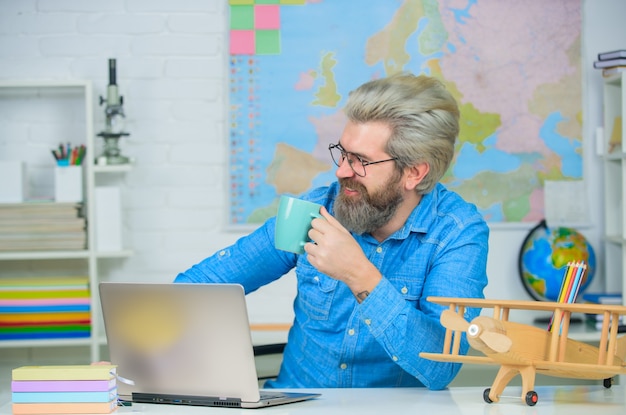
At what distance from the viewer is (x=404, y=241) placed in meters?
1.98

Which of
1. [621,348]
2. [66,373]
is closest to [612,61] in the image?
[621,348]

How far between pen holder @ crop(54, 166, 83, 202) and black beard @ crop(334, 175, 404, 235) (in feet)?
4.42

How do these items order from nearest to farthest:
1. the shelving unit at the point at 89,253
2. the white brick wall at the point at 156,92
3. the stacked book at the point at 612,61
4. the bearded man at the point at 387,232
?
1. the bearded man at the point at 387,232
2. the shelving unit at the point at 89,253
3. the stacked book at the point at 612,61
4. the white brick wall at the point at 156,92

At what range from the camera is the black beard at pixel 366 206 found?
6.31 ft

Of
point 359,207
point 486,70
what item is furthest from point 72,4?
point 359,207

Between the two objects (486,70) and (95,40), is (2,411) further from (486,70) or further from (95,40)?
(486,70)

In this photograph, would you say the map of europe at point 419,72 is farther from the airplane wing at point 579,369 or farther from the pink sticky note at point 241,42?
the airplane wing at point 579,369

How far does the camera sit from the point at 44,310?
9.73ft

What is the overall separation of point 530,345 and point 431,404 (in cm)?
21

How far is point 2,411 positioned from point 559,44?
256 centimetres

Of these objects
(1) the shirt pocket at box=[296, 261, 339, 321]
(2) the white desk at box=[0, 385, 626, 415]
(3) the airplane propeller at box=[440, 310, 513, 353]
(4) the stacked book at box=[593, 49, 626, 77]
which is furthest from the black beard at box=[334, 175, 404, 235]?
(4) the stacked book at box=[593, 49, 626, 77]

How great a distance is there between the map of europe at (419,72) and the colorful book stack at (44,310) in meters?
0.64

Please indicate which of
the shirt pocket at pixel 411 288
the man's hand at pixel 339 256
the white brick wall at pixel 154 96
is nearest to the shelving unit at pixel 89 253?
the white brick wall at pixel 154 96

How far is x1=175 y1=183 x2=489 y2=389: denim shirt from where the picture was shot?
1.68 meters
